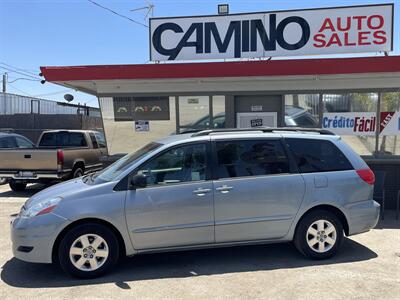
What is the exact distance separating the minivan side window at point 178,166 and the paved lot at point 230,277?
1153 millimetres

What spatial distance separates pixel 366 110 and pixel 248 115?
2.54m

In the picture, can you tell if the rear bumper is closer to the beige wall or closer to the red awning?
the red awning

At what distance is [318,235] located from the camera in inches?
221

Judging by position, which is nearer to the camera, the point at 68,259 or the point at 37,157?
the point at 68,259

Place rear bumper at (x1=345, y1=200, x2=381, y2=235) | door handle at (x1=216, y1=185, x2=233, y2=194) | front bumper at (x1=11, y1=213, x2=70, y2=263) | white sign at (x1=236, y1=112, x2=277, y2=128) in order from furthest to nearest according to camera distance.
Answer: white sign at (x1=236, y1=112, x2=277, y2=128), rear bumper at (x1=345, y1=200, x2=381, y2=235), door handle at (x1=216, y1=185, x2=233, y2=194), front bumper at (x1=11, y1=213, x2=70, y2=263)

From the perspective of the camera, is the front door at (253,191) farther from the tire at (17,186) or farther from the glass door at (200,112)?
the tire at (17,186)

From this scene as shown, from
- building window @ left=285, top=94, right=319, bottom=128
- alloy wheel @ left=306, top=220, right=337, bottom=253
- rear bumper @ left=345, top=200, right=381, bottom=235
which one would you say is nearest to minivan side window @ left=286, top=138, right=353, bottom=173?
rear bumper @ left=345, top=200, right=381, bottom=235

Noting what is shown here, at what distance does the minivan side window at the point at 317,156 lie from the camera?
18.8ft

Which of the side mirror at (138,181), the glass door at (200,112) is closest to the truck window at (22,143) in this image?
the glass door at (200,112)

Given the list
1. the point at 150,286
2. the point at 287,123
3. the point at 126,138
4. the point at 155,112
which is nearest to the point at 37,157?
the point at 126,138

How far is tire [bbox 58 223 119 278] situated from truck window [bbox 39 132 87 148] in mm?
8231

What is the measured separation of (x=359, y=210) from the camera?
18.8 ft

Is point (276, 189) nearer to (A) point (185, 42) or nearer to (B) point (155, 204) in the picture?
(B) point (155, 204)

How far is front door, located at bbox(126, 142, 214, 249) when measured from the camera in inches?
201
